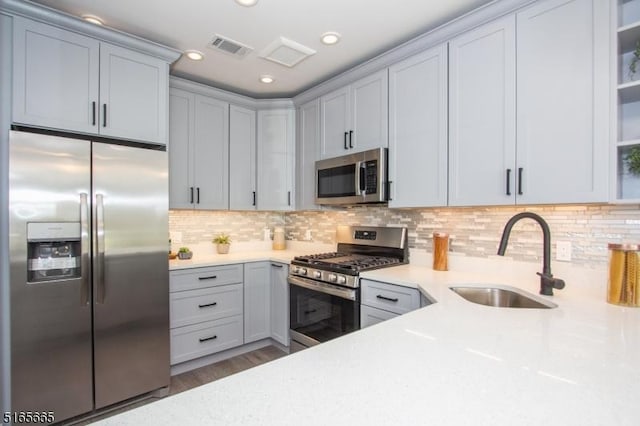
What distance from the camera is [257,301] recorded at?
9.91 ft

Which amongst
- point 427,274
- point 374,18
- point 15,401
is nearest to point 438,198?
point 427,274

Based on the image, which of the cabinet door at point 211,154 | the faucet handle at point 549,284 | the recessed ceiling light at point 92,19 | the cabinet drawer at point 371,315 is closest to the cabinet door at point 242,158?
the cabinet door at point 211,154

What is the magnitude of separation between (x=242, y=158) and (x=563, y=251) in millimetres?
2690

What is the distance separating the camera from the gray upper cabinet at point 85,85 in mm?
Answer: 1872

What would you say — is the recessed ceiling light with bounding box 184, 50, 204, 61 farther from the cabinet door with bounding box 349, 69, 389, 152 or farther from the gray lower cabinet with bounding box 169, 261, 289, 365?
the gray lower cabinet with bounding box 169, 261, 289, 365

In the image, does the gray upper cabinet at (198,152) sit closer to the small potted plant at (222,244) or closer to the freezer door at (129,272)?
the small potted plant at (222,244)

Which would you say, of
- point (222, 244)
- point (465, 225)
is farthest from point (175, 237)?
point (465, 225)

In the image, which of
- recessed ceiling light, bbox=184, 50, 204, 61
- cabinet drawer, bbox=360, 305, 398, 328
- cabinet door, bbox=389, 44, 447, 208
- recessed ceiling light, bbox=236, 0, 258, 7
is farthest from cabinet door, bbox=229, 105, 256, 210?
cabinet drawer, bbox=360, 305, 398, 328

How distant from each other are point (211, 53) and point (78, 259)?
171cm

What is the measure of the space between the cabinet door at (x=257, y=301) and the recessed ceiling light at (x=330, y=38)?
1.94 metres

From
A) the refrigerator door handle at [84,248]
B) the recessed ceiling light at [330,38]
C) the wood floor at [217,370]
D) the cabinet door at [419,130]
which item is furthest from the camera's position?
the wood floor at [217,370]

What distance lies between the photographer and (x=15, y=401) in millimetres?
1788

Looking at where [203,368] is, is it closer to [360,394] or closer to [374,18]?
[360,394]

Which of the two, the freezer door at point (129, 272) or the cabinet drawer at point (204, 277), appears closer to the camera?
the freezer door at point (129, 272)
